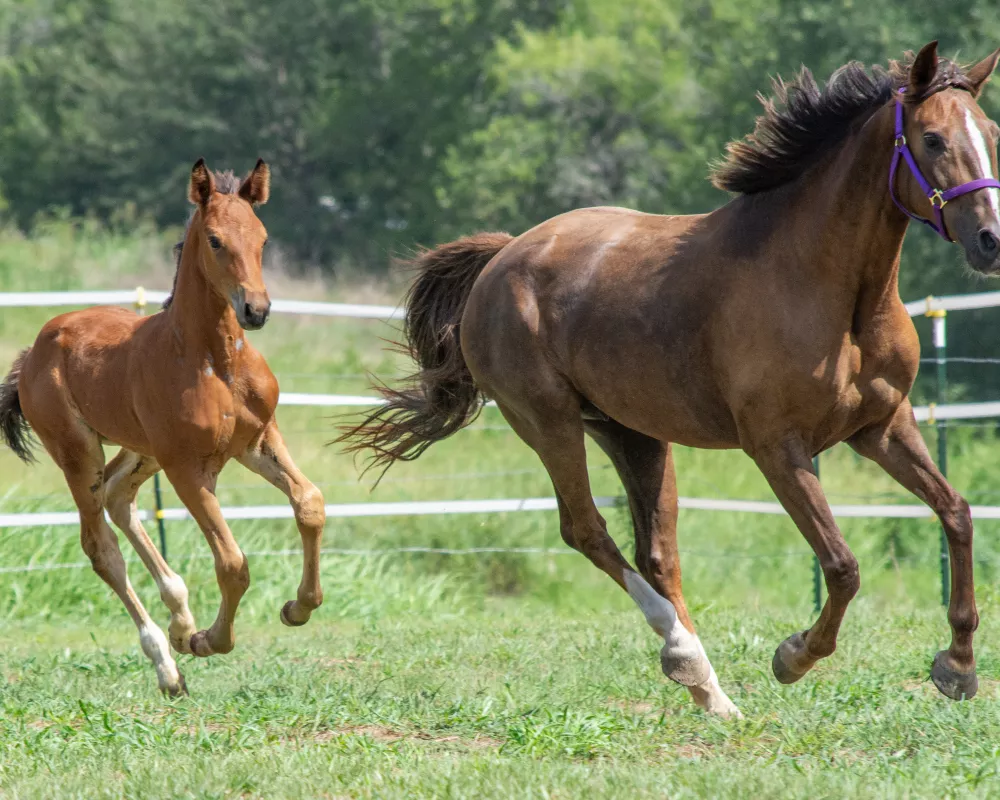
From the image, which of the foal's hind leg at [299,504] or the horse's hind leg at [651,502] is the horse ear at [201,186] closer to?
the foal's hind leg at [299,504]

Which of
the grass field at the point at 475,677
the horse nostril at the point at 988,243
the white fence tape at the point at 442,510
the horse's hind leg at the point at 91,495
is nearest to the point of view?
the grass field at the point at 475,677

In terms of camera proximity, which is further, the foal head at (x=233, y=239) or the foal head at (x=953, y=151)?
the foal head at (x=233, y=239)

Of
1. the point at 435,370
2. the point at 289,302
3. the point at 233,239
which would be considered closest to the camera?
the point at 233,239

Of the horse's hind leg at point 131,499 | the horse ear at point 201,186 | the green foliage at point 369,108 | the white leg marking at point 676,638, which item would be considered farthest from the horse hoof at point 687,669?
the green foliage at point 369,108

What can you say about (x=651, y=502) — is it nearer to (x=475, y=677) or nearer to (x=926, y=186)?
(x=475, y=677)

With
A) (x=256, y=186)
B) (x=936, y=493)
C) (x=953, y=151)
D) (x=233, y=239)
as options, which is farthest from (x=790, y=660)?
(x=256, y=186)

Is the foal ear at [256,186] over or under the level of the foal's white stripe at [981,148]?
under

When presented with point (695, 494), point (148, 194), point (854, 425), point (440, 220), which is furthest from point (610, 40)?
point (854, 425)

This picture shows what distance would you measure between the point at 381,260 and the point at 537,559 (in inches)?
989

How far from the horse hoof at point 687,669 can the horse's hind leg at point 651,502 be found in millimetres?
384

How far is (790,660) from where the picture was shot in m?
4.87

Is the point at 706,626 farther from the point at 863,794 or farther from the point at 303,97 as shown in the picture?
the point at 303,97

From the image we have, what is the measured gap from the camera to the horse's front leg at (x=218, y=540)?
224 inches

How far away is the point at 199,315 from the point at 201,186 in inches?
21.3
